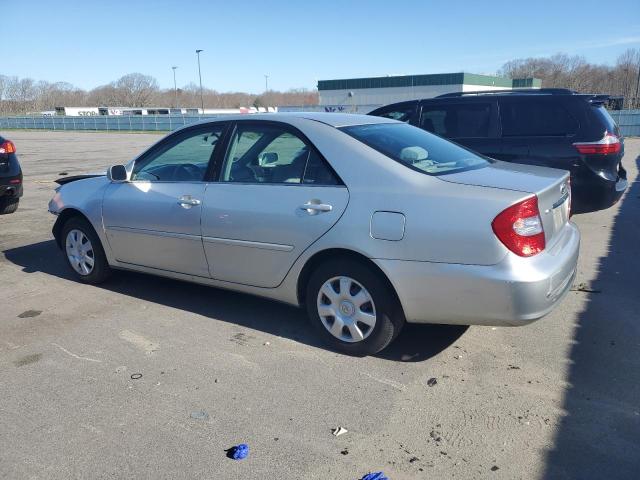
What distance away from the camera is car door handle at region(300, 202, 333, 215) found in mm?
3758

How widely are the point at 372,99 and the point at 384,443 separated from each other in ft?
181

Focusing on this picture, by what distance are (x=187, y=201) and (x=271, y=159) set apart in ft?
2.56

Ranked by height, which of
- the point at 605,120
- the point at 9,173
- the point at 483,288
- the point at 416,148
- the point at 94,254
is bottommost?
the point at 94,254

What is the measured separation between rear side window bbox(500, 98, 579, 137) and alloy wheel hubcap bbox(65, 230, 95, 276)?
5.02m

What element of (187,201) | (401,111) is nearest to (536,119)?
(401,111)

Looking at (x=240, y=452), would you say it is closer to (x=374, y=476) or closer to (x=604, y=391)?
(x=374, y=476)

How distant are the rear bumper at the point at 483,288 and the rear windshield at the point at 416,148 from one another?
71 centimetres

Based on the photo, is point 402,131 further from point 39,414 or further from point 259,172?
point 39,414

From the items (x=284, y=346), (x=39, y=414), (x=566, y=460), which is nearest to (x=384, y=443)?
(x=566, y=460)

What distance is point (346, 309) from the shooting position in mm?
3828

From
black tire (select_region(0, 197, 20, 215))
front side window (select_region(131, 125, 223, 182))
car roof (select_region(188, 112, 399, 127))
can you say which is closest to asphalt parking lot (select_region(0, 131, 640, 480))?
front side window (select_region(131, 125, 223, 182))

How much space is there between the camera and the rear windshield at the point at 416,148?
386cm

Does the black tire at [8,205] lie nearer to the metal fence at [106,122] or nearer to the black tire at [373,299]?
the black tire at [373,299]

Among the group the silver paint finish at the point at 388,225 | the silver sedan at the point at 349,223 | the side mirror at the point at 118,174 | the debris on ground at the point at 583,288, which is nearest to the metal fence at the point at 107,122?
the side mirror at the point at 118,174
